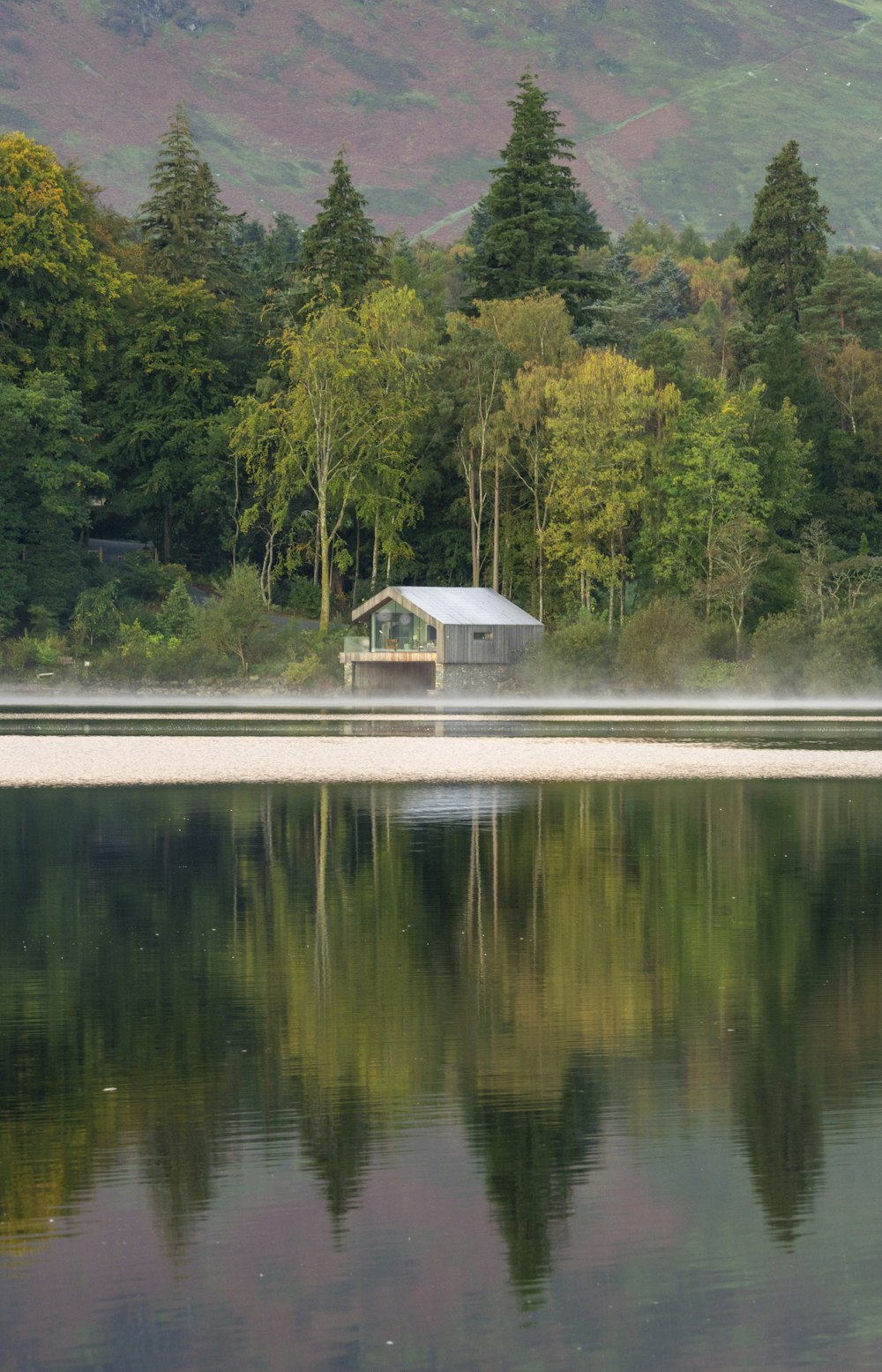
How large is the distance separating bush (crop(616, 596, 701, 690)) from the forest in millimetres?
134

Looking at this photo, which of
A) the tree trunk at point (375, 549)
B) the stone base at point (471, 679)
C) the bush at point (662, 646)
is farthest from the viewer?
the tree trunk at point (375, 549)

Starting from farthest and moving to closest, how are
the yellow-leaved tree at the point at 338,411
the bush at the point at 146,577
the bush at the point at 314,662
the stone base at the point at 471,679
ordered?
the bush at the point at 146,577
the yellow-leaved tree at the point at 338,411
the stone base at the point at 471,679
the bush at the point at 314,662

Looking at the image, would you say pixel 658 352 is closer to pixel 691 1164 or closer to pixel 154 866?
pixel 154 866

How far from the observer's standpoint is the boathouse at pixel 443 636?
317 feet

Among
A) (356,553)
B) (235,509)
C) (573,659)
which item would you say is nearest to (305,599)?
(356,553)

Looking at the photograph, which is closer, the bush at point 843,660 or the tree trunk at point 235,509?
the bush at point 843,660

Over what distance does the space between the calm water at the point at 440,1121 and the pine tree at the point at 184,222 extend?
9044cm

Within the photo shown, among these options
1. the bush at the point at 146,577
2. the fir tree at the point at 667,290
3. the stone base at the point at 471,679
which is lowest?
the stone base at the point at 471,679

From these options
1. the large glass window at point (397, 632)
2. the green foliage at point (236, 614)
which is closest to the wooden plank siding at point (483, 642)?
the large glass window at point (397, 632)

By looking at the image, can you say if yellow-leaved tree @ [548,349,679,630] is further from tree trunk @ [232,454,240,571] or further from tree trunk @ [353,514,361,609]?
tree trunk @ [232,454,240,571]

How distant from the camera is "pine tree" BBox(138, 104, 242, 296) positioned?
370ft

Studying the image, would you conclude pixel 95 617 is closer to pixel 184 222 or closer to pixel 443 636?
pixel 443 636

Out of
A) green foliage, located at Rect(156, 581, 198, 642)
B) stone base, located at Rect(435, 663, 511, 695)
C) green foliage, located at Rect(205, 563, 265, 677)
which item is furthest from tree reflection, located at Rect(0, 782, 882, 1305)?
green foliage, located at Rect(156, 581, 198, 642)

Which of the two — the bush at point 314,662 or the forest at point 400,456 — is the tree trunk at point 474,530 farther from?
the bush at point 314,662
